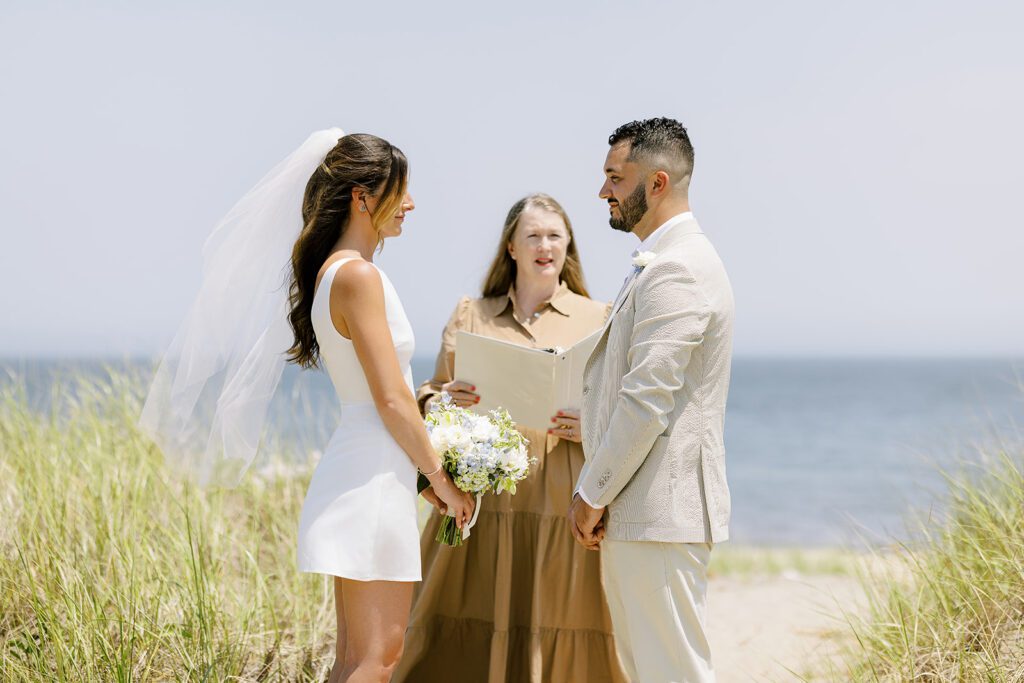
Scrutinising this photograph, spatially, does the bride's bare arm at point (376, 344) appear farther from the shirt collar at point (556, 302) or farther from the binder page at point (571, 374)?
the shirt collar at point (556, 302)

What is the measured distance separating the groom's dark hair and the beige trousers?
1.28 meters

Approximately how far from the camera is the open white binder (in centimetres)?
414

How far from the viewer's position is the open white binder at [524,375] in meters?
4.14

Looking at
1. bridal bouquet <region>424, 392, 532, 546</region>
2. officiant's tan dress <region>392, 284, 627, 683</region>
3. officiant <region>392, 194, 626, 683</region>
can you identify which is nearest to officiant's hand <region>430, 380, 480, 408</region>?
officiant <region>392, 194, 626, 683</region>

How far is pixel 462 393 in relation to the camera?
441 centimetres

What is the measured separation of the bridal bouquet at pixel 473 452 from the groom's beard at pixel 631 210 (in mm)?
831

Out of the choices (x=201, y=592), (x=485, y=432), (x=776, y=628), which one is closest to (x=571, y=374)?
(x=485, y=432)

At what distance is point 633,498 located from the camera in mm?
3283

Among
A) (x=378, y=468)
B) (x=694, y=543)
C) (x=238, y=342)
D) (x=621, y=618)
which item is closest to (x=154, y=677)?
(x=238, y=342)

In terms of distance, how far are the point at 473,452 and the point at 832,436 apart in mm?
40334

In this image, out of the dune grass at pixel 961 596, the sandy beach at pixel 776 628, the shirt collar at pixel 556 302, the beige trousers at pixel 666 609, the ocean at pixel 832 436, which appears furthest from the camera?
the ocean at pixel 832 436

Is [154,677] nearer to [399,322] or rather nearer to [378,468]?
→ [378,468]

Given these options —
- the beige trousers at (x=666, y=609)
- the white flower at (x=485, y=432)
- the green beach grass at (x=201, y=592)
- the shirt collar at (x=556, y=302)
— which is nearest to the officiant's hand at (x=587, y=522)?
the beige trousers at (x=666, y=609)

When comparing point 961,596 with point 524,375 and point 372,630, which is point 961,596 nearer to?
point 524,375
